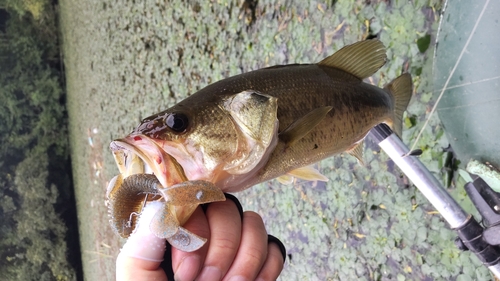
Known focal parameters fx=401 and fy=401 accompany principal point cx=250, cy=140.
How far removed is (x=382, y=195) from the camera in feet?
8.71

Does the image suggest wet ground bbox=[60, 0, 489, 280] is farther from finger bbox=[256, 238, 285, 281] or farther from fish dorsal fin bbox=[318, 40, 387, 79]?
finger bbox=[256, 238, 285, 281]

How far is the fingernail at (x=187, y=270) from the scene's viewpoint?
3.04 feet

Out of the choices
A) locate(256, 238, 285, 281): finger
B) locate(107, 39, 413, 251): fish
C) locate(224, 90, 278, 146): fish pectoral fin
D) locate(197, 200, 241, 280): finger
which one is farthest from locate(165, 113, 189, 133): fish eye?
locate(256, 238, 285, 281): finger

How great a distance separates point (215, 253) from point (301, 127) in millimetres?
387

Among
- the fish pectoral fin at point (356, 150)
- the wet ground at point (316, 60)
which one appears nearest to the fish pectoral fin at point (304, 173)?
the fish pectoral fin at point (356, 150)

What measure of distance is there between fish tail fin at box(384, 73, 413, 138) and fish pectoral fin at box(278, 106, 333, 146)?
535mm

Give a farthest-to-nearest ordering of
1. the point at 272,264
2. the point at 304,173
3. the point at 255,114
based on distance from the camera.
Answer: the point at 304,173, the point at 272,264, the point at 255,114

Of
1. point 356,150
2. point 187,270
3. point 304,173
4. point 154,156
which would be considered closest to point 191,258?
point 187,270

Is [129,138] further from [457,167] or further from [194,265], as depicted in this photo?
[457,167]

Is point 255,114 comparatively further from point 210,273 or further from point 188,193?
point 210,273

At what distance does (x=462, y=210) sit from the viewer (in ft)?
5.24

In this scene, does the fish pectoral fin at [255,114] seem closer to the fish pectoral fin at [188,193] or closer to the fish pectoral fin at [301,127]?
the fish pectoral fin at [301,127]

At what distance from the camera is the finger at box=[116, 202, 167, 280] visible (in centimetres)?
92

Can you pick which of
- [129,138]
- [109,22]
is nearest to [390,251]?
[129,138]
